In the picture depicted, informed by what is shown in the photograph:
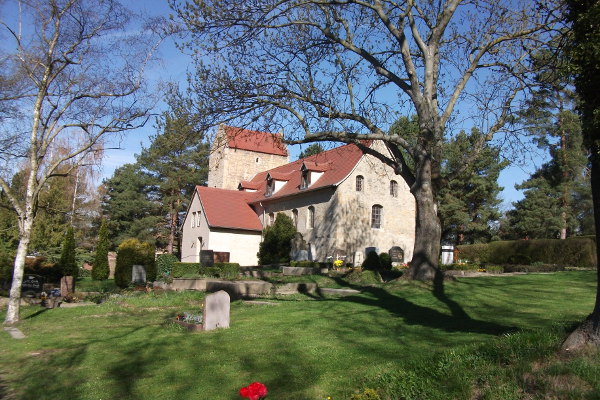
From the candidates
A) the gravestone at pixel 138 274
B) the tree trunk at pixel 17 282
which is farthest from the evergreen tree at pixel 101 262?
the tree trunk at pixel 17 282

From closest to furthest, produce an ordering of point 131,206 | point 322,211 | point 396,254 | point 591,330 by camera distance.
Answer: point 591,330 → point 396,254 → point 322,211 → point 131,206

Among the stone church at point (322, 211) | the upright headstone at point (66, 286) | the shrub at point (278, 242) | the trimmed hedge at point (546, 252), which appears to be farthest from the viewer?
the shrub at point (278, 242)

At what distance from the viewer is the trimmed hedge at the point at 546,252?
26703 millimetres

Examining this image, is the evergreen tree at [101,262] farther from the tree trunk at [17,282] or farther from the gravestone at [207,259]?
the tree trunk at [17,282]

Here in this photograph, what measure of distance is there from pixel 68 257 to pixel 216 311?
68.1 ft

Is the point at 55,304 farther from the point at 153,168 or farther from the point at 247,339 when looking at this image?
the point at 153,168

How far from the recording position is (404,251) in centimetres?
3662

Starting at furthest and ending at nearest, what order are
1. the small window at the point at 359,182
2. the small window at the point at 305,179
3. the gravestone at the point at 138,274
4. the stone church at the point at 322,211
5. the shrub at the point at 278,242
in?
1. the small window at the point at 305,179
2. the shrub at the point at 278,242
3. the small window at the point at 359,182
4. the stone church at the point at 322,211
5. the gravestone at the point at 138,274

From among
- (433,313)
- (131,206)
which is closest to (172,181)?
(131,206)

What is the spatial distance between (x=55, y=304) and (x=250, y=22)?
37.7 feet

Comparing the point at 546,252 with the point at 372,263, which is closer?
the point at 372,263

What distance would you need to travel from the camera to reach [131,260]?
2519cm

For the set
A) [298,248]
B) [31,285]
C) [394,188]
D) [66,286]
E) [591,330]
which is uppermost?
[394,188]

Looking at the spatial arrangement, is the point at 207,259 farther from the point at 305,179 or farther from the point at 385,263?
the point at 305,179
